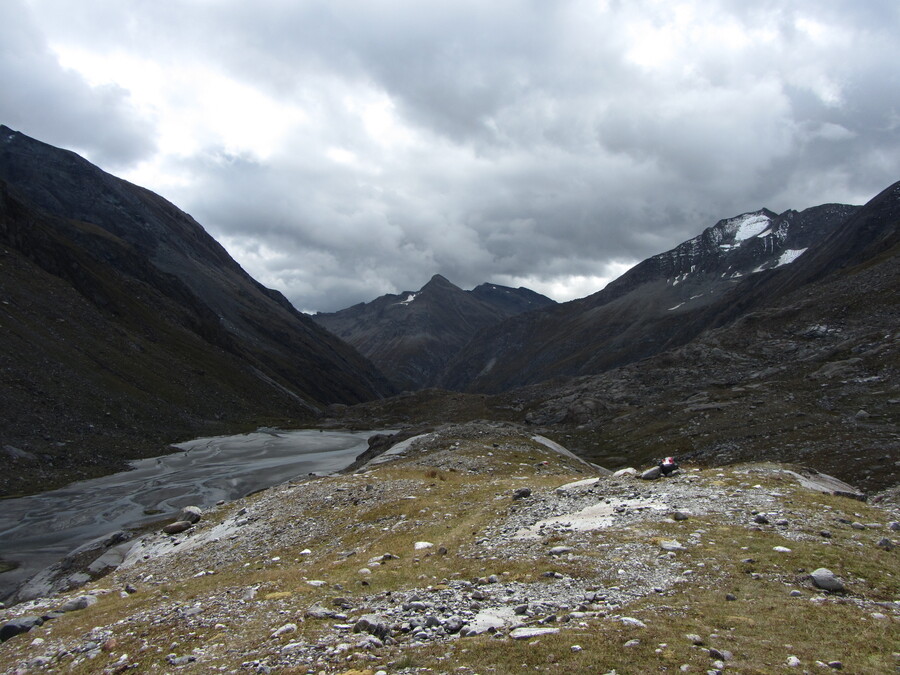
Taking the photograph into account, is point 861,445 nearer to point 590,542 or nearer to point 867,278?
point 590,542

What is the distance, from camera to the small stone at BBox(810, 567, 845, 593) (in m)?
13.6

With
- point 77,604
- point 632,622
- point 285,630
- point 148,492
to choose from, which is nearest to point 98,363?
point 148,492

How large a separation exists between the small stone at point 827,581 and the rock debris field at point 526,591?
0.04 meters

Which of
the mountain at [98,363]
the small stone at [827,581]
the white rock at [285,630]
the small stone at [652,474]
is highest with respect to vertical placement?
the mountain at [98,363]

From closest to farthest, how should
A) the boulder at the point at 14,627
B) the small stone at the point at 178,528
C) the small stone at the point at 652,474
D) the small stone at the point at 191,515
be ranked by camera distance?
the boulder at the point at 14,627, the small stone at the point at 652,474, the small stone at the point at 178,528, the small stone at the point at 191,515

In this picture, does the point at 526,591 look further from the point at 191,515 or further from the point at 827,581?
the point at 191,515

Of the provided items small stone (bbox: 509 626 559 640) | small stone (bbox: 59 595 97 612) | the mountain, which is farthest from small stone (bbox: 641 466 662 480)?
the mountain

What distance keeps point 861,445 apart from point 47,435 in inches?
3928

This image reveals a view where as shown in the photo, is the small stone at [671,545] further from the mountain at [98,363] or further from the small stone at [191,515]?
the mountain at [98,363]

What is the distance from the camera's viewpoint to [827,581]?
1372 centimetres

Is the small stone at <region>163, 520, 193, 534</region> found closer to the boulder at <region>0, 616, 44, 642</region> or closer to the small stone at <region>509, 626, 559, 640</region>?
the boulder at <region>0, 616, 44, 642</region>

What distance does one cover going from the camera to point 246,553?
2583cm

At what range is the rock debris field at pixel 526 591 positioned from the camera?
1098 cm

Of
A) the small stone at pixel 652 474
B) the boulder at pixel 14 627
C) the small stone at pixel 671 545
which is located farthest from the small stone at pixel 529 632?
the small stone at pixel 652 474
